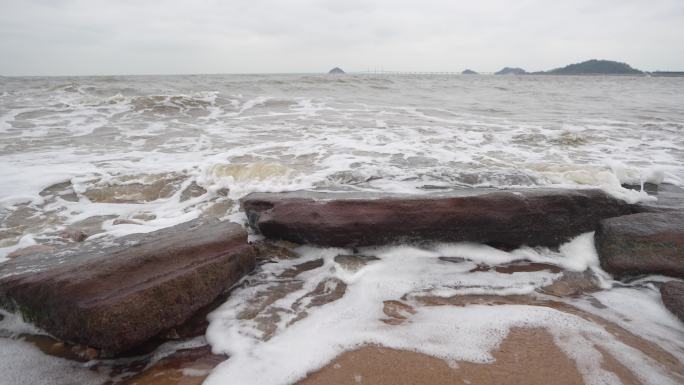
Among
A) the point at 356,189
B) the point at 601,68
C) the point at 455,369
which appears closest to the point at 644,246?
the point at 455,369

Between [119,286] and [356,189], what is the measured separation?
5.84ft

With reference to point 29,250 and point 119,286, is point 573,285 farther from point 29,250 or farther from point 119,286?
point 29,250

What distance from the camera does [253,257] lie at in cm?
226

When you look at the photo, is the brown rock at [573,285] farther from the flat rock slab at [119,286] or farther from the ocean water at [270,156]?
the flat rock slab at [119,286]

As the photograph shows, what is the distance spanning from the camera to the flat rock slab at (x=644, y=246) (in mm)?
2174

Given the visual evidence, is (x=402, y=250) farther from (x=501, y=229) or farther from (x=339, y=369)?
(x=339, y=369)

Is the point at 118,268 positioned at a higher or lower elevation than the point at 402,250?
higher

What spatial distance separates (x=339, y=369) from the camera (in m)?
1.51

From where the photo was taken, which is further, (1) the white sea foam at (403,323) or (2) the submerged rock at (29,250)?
(2) the submerged rock at (29,250)

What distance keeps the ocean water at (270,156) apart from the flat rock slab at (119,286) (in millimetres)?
1051

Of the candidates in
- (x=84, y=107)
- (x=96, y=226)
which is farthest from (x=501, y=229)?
(x=84, y=107)

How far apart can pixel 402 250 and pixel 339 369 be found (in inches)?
42.2

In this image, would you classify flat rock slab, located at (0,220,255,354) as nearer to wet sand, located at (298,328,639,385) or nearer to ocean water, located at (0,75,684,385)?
ocean water, located at (0,75,684,385)

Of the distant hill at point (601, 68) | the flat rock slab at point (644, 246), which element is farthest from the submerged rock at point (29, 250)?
the distant hill at point (601, 68)
